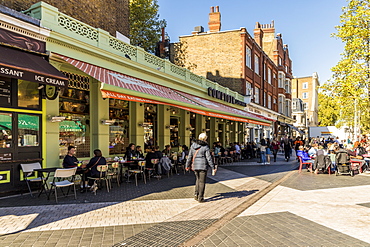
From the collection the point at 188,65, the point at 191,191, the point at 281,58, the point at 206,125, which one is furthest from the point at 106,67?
the point at 281,58

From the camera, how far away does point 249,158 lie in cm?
2281

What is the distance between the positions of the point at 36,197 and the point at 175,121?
38.3 feet

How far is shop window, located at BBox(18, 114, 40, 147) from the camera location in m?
8.40

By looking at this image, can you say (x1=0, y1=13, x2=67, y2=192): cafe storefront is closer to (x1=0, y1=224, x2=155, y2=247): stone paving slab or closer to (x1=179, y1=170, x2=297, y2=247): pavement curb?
A: (x1=0, y1=224, x2=155, y2=247): stone paving slab

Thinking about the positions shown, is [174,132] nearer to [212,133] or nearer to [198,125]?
[198,125]

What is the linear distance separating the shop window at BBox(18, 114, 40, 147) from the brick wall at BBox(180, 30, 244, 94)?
22210mm

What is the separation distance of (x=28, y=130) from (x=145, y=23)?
22.9 metres

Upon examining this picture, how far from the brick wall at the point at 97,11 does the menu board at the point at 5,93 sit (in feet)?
9.68

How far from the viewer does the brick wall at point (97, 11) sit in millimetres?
11266

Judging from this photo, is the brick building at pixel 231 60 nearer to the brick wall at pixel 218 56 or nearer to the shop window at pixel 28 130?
the brick wall at pixel 218 56

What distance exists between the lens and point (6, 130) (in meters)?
8.07

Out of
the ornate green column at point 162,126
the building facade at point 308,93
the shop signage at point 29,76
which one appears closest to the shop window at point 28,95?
the shop signage at point 29,76

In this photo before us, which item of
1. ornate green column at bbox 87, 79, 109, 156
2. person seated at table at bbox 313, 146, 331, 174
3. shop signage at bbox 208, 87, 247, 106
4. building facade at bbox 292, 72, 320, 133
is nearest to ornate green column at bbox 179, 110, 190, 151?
shop signage at bbox 208, 87, 247, 106

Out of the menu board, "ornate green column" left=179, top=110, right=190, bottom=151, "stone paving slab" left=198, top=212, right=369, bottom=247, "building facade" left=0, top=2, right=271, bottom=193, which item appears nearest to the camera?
"stone paving slab" left=198, top=212, right=369, bottom=247
